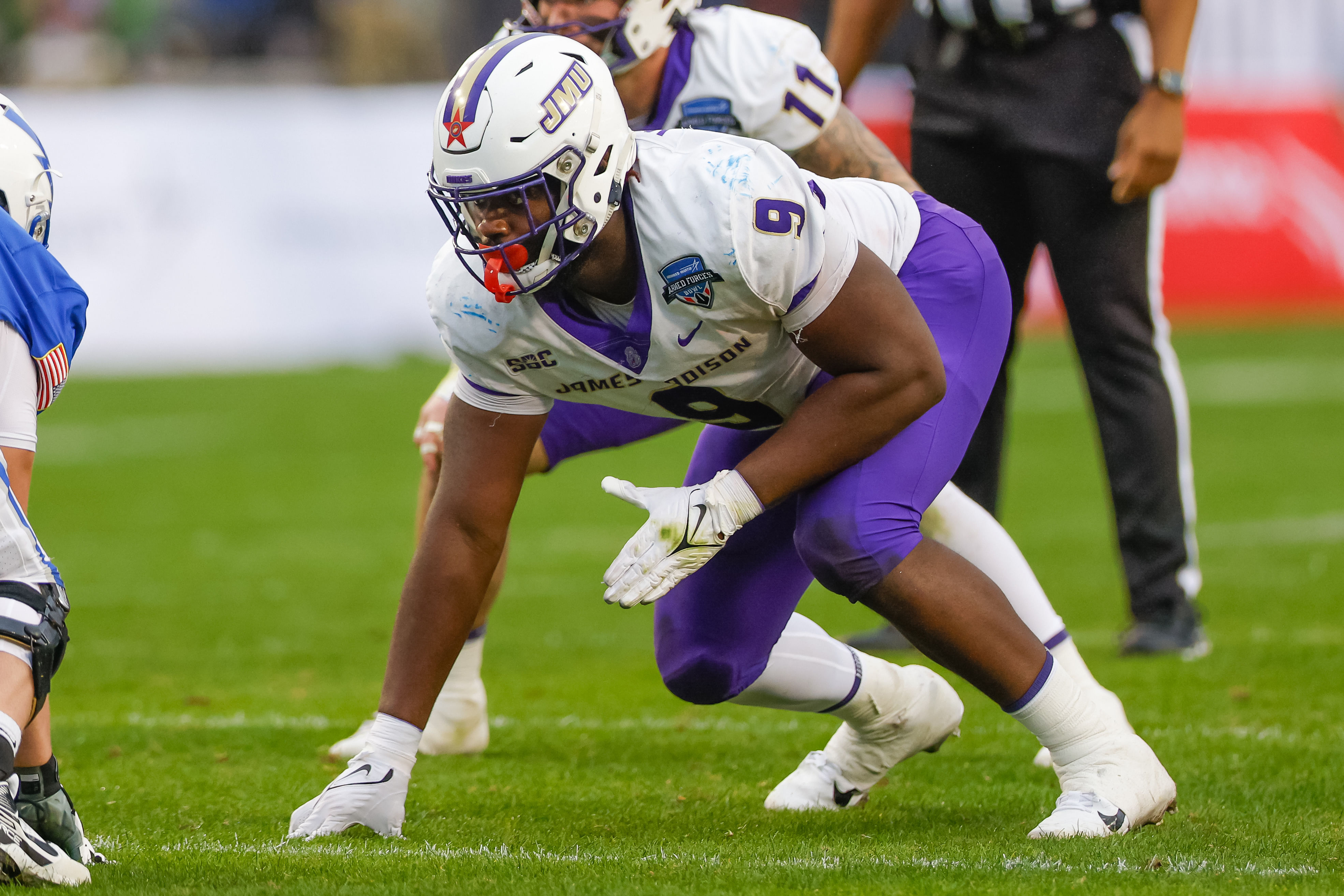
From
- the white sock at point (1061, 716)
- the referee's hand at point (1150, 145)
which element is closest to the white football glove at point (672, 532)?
the white sock at point (1061, 716)

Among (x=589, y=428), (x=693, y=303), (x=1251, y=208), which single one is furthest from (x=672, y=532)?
(x=1251, y=208)

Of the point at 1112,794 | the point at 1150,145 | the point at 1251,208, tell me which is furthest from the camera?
the point at 1251,208

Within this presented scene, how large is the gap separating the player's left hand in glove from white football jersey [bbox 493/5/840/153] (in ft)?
4.96

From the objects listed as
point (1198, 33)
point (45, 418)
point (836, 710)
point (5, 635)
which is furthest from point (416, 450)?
point (1198, 33)

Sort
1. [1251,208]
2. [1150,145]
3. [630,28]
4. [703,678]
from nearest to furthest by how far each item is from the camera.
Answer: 1. [703,678]
2. [630,28]
3. [1150,145]
4. [1251,208]

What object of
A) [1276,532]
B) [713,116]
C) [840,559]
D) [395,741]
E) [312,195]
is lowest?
[312,195]

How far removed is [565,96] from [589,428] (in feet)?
3.82

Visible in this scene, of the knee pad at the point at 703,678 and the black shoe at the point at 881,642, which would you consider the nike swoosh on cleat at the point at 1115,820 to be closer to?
the knee pad at the point at 703,678

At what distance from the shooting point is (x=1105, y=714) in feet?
11.0

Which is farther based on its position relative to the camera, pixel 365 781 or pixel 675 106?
pixel 675 106

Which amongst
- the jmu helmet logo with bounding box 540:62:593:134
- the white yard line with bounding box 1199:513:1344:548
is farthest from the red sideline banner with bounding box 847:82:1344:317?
the jmu helmet logo with bounding box 540:62:593:134

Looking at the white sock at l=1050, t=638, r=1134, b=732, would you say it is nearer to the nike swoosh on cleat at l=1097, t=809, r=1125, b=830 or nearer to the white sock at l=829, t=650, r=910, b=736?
the nike swoosh on cleat at l=1097, t=809, r=1125, b=830

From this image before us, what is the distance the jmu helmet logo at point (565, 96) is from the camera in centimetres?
305

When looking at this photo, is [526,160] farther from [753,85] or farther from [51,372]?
[753,85]
